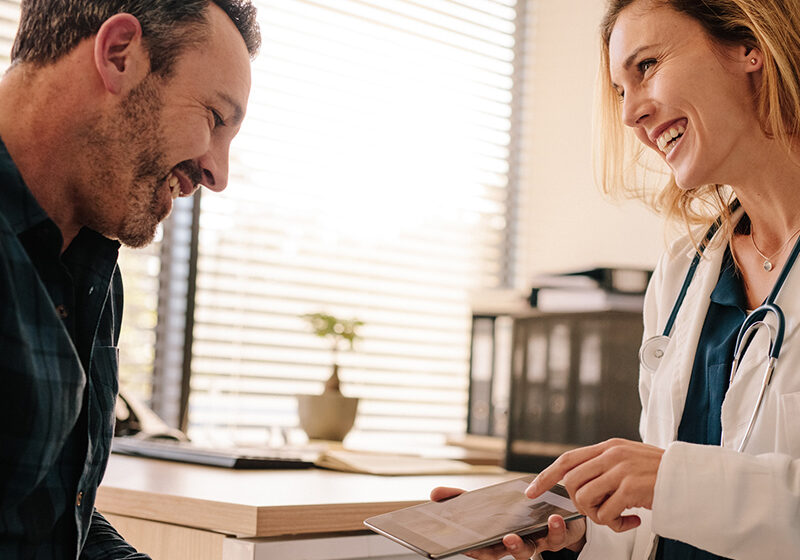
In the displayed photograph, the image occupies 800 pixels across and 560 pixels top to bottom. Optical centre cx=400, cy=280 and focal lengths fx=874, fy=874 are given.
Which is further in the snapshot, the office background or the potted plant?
the office background

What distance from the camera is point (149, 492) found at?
3.80ft

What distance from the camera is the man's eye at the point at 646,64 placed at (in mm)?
1337

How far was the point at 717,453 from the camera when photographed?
3.34 ft

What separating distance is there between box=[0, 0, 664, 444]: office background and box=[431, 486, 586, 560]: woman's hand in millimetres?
1387

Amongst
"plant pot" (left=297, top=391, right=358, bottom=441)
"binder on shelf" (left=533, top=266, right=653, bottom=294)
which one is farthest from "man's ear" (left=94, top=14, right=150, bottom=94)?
"binder on shelf" (left=533, top=266, right=653, bottom=294)

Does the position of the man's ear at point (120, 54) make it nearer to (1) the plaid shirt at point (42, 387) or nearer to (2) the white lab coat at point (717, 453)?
(1) the plaid shirt at point (42, 387)

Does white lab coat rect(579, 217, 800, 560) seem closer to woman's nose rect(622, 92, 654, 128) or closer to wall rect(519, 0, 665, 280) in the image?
woman's nose rect(622, 92, 654, 128)

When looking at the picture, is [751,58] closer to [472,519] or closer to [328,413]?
[472,519]

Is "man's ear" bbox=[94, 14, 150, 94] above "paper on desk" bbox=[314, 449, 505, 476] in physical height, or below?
above

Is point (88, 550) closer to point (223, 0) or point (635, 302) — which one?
point (223, 0)

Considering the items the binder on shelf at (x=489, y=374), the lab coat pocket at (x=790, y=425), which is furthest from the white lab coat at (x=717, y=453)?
the binder on shelf at (x=489, y=374)

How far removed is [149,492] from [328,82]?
2060 millimetres

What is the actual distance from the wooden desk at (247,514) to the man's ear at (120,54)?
515mm

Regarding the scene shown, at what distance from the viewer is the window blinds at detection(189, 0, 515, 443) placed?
2.77m
